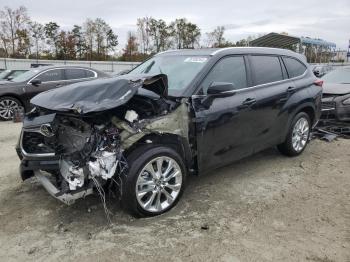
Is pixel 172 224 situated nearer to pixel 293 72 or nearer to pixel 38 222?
pixel 38 222

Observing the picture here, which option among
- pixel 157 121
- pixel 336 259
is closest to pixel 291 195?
pixel 336 259

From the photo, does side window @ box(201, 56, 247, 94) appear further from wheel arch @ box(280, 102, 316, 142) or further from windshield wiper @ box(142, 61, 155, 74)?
wheel arch @ box(280, 102, 316, 142)

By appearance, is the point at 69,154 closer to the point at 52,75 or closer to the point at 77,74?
the point at 52,75

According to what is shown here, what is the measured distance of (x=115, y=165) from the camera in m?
3.43

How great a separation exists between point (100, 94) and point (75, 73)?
24.5 ft

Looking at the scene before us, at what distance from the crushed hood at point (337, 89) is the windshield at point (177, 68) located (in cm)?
468

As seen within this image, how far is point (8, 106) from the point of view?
10.0 meters

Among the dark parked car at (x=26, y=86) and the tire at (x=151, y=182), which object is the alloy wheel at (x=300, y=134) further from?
the dark parked car at (x=26, y=86)

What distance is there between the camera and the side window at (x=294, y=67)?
18.5 feet

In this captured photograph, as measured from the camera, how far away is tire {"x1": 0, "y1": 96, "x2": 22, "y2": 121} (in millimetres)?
9930

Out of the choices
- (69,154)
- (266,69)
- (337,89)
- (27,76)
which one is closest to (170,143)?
(69,154)

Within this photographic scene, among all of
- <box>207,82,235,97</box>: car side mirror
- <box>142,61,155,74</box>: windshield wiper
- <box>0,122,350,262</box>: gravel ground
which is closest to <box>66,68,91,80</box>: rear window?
<box>0,122,350,262</box>: gravel ground

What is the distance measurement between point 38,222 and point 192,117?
2.01 meters

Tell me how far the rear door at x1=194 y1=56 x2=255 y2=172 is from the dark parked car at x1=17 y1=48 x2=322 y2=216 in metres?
0.01
